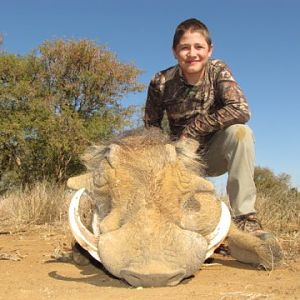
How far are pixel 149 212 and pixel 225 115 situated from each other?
205 centimetres

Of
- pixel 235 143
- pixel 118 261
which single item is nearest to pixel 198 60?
pixel 235 143

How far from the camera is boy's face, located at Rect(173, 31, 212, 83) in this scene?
199 inches

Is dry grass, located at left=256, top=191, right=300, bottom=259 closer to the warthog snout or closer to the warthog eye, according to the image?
the warthog eye

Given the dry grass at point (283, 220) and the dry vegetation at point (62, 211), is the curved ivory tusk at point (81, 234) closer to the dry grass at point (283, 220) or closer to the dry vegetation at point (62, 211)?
the dry grass at point (283, 220)

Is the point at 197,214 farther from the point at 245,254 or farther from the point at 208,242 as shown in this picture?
the point at 245,254

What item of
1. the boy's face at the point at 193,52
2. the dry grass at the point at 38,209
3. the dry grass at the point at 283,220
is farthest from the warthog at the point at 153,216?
the dry grass at the point at 38,209

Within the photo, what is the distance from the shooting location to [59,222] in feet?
24.2

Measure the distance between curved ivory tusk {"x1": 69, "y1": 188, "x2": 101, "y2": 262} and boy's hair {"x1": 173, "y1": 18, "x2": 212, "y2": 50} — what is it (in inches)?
89.6

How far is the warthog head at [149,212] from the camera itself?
2.85 metres

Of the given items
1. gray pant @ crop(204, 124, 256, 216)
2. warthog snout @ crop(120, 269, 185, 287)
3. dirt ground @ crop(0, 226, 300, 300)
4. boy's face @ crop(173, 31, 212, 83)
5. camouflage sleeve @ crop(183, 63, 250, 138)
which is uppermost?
boy's face @ crop(173, 31, 212, 83)

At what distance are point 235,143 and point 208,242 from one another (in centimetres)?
167

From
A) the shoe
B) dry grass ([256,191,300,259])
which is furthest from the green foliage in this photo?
the shoe

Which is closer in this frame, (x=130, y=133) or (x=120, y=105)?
(x=130, y=133)

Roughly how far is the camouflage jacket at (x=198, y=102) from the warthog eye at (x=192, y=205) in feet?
5.23
